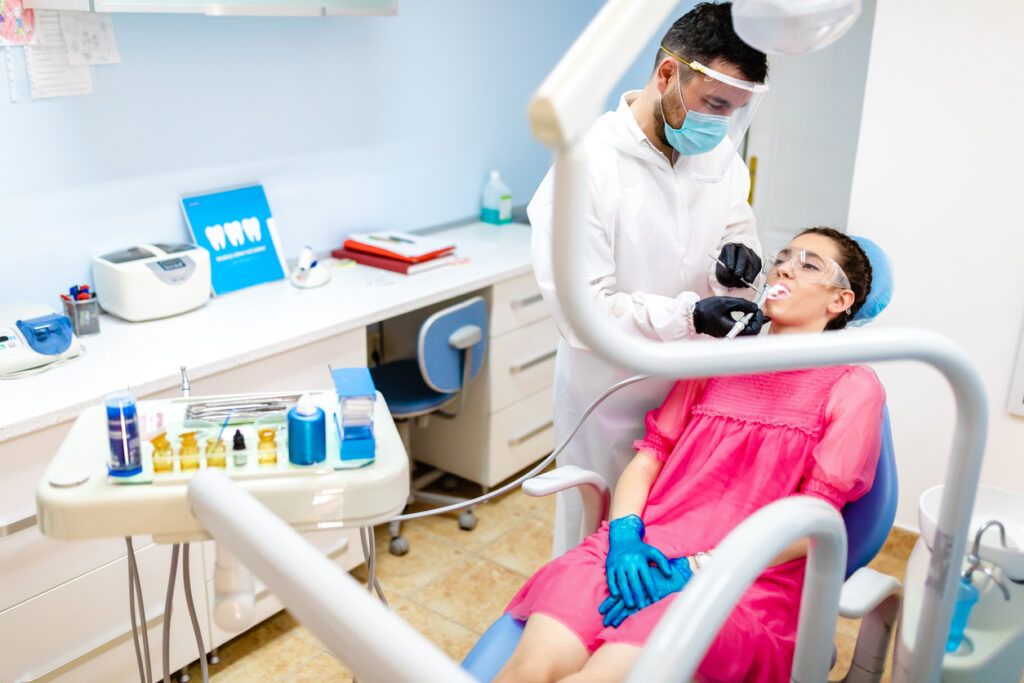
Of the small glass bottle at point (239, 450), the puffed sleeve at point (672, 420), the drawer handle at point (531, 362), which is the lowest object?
the drawer handle at point (531, 362)

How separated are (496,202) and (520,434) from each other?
2.95ft

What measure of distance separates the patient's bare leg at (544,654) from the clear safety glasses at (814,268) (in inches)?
31.0

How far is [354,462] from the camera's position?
1.00 meters

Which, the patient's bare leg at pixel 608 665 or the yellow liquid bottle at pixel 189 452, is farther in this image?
the patient's bare leg at pixel 608 665

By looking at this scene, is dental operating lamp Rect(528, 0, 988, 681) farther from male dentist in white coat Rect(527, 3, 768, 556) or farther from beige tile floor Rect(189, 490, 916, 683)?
beige tile floor Rect(189, 490, 916, 683)

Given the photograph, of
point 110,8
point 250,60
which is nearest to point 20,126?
point 110,8

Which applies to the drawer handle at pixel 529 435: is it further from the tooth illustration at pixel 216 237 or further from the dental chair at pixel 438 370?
the tooth illustration at pixel 216 237

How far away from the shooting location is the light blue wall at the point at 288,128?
216 cm

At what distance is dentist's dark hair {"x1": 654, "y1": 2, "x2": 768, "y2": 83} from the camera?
1.54 m

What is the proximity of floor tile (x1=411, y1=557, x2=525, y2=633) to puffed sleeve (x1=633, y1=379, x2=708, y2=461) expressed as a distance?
938 millimetres

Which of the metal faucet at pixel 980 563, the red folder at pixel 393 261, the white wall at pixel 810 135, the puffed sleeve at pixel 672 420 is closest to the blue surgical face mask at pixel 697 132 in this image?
the puffed sleeve at pixel 672 420

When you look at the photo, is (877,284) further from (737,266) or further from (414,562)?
(414,562)

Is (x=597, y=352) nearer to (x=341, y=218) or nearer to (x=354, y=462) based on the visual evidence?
(x=354, y=462)

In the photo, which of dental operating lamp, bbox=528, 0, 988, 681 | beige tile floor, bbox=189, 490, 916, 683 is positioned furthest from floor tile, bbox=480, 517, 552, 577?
dental operating lamp, bbox=528, 0, 988, 681
